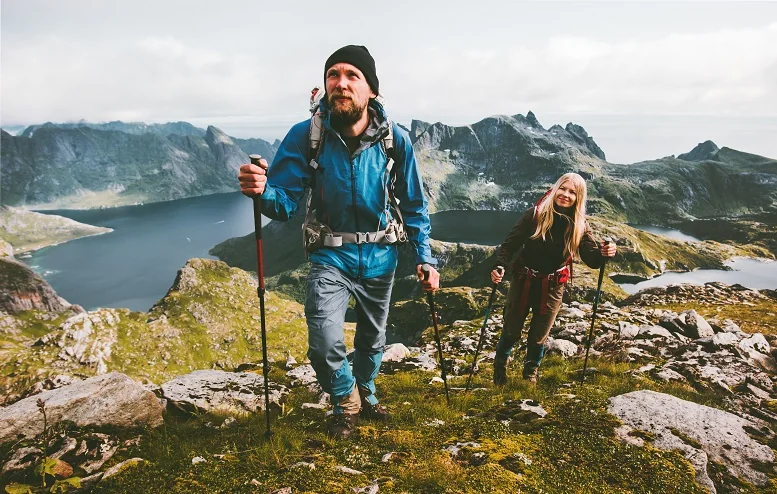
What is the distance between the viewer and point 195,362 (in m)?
106

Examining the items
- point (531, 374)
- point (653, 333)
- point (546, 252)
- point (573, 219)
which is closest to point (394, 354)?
point (531, 374)

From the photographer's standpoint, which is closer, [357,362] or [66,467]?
[66,467]

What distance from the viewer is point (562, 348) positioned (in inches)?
548

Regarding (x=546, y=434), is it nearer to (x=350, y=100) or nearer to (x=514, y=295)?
(x=514, y=295)

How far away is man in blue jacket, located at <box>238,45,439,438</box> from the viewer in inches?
236

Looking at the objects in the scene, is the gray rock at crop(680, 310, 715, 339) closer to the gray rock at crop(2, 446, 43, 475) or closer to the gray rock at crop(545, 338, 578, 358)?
the gray rock at crop(545, 338, 578, 358)

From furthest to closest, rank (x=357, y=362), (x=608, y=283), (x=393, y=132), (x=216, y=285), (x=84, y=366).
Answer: (x=608, y=283), (x=216, y=285), (x=84, y=366), (x=357, y=362), (x=393, y=132)

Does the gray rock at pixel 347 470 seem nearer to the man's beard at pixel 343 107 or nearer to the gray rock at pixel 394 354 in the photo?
the man's beard at pixel 343 107

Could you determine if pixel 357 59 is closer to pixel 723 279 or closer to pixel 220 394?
pixel 220 394

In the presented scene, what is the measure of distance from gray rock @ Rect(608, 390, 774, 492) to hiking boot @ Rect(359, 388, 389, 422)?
12.9ft

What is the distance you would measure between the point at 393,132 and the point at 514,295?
5.27m

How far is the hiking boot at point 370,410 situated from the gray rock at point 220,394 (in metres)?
2.32

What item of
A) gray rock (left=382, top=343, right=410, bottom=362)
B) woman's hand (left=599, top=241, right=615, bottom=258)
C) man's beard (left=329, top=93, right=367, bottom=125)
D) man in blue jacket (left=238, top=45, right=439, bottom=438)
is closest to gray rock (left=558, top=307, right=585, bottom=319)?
gray rock (left=382, top=343, right=410, bottom=362)

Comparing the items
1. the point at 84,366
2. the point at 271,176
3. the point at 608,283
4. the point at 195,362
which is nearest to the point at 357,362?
the point at 271,176
